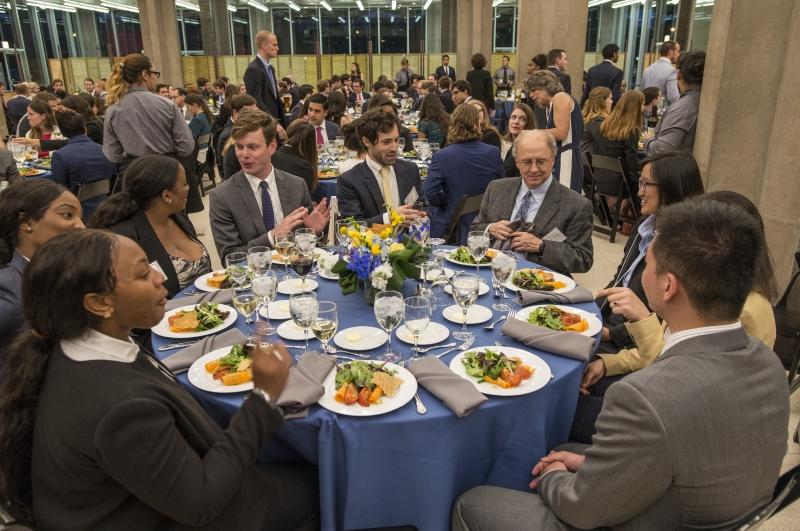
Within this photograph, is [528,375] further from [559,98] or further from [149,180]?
[559,98]

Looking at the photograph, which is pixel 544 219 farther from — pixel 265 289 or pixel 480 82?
pixel 480 82

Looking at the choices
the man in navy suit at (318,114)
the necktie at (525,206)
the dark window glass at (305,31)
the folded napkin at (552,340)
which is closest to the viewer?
the folded napkin at (552,340)

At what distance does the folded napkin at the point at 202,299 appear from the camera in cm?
248

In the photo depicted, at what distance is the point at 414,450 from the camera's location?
177cm

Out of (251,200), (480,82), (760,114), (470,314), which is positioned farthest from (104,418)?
(480,82)

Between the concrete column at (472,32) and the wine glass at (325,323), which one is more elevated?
the concrete column at (472,32)

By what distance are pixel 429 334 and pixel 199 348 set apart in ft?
2.78

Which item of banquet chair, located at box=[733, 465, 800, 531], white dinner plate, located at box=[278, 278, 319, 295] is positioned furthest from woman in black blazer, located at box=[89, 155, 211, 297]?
banquet chair, located at box=[733, 465, 800, 531]

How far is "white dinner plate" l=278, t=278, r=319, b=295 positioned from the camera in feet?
8.68

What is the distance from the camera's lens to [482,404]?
1.77 m

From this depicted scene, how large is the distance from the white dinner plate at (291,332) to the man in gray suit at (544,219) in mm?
1393

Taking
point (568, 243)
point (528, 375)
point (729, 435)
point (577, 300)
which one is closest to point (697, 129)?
point (568, 243)

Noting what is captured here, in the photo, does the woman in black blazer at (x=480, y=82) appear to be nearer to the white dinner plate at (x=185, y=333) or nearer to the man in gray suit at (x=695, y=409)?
the white dinner plate at (x=185, y=333)

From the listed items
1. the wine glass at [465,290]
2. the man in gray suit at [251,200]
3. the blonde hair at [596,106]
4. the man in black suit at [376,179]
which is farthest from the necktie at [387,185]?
the blonde hair at [596,106]
